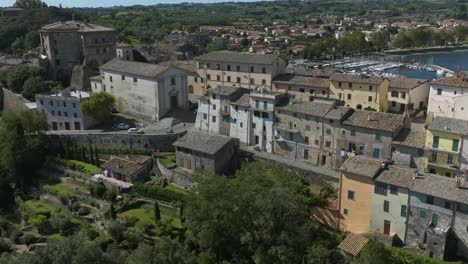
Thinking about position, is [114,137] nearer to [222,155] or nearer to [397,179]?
[222,155]

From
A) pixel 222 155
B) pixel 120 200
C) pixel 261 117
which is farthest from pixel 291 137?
pixel 120 200

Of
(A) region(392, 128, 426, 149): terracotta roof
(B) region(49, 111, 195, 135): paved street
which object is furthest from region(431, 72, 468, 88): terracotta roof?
(B) region(49, 111, 195, 135): paved street

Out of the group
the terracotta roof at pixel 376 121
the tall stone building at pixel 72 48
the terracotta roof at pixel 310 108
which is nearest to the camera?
the terracotta roof at pixel 376 121

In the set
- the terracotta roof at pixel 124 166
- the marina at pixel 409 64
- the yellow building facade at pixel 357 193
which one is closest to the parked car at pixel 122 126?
the terracotta roof at pixel 124 166

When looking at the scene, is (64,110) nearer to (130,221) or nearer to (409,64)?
(130,221)

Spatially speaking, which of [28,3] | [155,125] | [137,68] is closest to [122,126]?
[155,125]

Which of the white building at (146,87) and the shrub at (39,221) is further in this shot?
the white building at (146,87)

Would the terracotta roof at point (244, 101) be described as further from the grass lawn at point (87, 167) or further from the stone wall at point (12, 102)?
the stone wall at point (12, 102)
